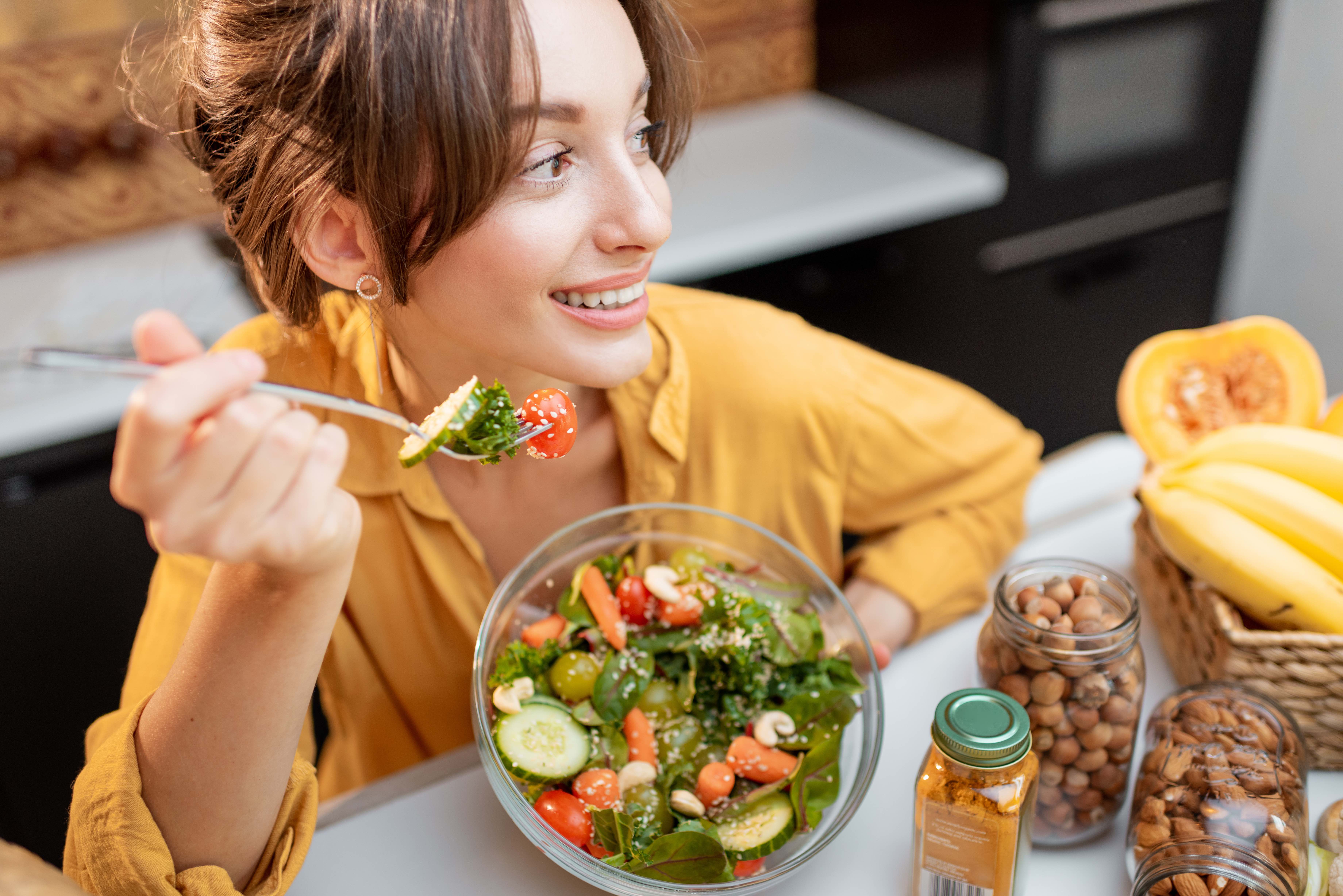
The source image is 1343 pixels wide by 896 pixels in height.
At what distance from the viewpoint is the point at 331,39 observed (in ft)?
2.32

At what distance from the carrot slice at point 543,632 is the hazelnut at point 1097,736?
39 centimetres

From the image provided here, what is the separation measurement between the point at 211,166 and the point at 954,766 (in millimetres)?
730

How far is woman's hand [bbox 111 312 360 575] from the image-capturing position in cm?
50

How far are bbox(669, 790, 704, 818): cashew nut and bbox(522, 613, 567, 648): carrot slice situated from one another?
0.52ft

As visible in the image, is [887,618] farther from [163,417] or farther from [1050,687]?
→ [163,417]

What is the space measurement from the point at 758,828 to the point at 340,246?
0.53m

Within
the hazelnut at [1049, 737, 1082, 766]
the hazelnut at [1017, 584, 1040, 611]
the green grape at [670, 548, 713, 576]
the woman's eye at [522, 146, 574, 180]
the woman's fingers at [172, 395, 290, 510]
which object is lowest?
the hazelnut at [1049, 737, 1082, 766]

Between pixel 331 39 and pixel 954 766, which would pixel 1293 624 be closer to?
pixel 954 766

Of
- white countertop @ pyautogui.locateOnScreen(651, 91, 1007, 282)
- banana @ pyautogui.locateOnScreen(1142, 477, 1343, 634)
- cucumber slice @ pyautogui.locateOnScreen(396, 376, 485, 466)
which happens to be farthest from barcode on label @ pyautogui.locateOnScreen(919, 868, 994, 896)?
white countertop @ pyautogui.locateOnScreen(651, 91, 1007, 282)

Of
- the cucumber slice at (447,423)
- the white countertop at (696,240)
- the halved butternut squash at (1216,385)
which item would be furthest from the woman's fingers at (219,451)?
the white countertop at (696,240)

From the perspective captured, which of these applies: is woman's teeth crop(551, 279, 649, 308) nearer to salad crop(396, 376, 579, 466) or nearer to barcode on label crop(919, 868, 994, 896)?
salad crop(396, 376, 579, 466)

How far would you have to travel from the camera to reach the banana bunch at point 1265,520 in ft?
2.62

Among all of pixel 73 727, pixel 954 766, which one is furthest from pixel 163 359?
pixel 73 727

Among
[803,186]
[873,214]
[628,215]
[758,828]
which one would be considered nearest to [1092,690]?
[758,828]
